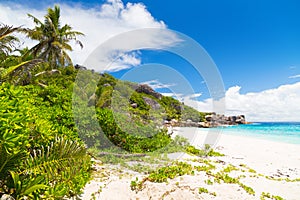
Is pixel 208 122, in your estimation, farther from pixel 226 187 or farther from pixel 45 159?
pixel 45 159

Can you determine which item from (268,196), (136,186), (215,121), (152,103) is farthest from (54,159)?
(215,121)

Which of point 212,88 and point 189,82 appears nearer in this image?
point 212,88

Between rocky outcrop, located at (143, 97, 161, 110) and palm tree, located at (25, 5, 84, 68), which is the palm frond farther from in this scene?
palm tree, located at (25, 5, 84, 68)

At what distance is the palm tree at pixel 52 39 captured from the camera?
2389cm

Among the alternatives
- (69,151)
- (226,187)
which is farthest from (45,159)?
(226,187)

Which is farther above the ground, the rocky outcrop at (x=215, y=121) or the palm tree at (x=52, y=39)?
the palm tree at (x=52, y=39)

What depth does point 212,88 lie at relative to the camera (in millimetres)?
9836

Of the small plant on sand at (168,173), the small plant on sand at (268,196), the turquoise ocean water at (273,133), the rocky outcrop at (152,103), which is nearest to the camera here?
the small plant on sand at (268,196)

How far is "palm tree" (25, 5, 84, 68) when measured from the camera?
23891 mm

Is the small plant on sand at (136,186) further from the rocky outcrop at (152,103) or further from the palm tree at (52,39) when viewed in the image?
the palm tree at (52,39)

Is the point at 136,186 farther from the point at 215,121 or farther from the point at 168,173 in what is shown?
the point at 215,121

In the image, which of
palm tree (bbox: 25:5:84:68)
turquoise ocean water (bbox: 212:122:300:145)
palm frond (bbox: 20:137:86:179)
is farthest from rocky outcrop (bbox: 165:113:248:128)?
palm frond (bbox: 20:137:86:179)

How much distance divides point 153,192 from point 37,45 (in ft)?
77.4

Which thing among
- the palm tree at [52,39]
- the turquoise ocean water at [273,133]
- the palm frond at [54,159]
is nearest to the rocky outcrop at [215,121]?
the turquoise ocean water at [273,133]
